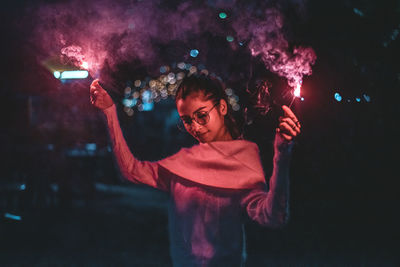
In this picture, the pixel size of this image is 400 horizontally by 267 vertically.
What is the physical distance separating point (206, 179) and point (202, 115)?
413mm

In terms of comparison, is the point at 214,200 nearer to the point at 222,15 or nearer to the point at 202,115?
the point at 202,115

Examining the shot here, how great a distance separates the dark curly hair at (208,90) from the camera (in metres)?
2.29

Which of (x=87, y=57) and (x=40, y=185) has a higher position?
(x=87, y=57)

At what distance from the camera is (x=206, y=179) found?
2.13 meters

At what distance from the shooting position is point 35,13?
12.1 feet

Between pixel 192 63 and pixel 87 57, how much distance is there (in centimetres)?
90

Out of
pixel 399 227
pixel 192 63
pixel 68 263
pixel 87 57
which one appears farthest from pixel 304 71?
pixel 399 227

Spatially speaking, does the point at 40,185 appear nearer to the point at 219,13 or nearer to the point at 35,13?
the point at 35,13

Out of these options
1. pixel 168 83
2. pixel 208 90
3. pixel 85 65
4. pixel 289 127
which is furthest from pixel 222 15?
pixel 168 83

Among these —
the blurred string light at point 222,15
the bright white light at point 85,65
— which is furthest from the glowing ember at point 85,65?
the blurred string light at point 222,15

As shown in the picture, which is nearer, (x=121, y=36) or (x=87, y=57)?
(x=87, y=57)

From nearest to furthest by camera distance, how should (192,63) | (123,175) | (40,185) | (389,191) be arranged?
(123,175) < (192,63) < (389,191) < (40,185)

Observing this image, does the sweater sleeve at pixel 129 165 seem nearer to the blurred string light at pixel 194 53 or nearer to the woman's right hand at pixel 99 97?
the woman's right hand at pixel 99 97

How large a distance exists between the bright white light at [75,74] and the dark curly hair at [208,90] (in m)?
0.93
